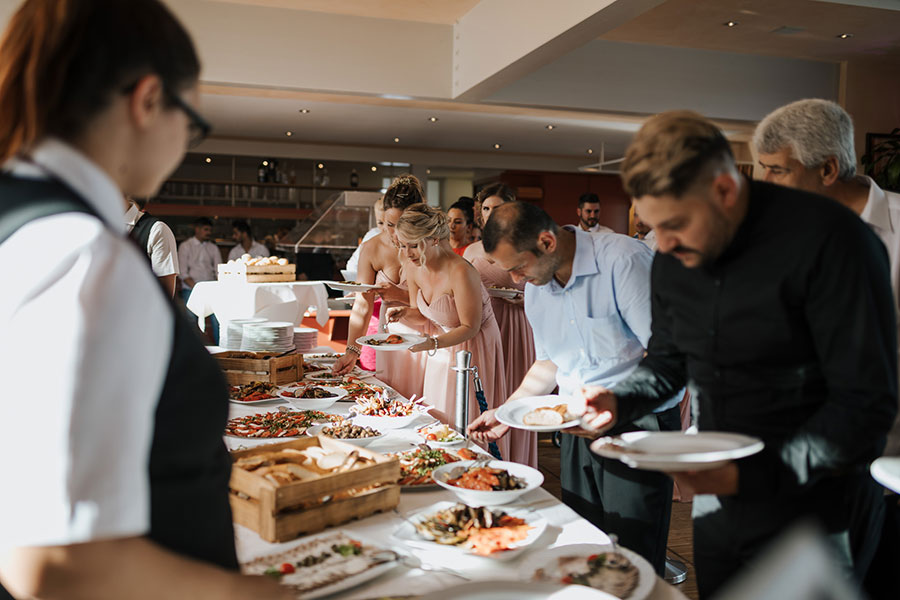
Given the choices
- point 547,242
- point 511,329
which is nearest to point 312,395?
point 547,242

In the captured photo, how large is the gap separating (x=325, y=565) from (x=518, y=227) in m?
1.10

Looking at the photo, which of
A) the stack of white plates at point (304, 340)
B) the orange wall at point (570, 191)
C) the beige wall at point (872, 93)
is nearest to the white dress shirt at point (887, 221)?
the stack of white plates at point (304, 340)

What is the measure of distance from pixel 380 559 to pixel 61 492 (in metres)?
0.68

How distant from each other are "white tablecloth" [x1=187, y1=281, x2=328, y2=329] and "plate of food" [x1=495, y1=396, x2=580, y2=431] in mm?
2852

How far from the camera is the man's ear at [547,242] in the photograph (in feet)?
6.53

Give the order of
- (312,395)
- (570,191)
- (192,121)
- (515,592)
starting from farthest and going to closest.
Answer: (570,191) → (312,395) → (515,592) → (192,121)

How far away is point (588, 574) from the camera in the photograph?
1133 millimetres

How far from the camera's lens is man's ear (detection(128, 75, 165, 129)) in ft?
2.20

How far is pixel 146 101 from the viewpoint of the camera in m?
0.68

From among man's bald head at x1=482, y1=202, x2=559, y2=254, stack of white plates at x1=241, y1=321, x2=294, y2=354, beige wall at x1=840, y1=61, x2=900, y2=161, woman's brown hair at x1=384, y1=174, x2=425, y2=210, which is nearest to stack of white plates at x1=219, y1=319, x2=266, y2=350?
stack of white plates at x1=241, y1=321, x2=294, y2=354

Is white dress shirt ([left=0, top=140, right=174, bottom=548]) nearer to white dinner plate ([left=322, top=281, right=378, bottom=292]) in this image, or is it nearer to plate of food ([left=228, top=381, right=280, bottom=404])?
plate of food ([left=228, top=381, right=280, bottom=404])

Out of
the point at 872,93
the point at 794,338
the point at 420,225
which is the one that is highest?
the point at 872,93

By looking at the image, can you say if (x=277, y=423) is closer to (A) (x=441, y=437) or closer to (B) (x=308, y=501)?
(A) (x=441, y=437)

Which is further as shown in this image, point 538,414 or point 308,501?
point 538,414
